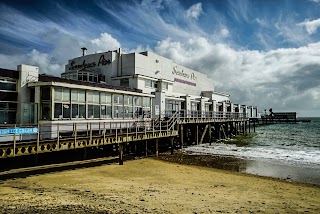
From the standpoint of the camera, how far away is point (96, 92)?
Answer: 18438 mm

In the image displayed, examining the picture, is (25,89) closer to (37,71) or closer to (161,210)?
(37,71)

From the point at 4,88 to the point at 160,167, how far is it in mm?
11147

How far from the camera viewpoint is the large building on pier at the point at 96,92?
15.4 m

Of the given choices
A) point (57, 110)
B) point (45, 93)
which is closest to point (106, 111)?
point (57, 110)

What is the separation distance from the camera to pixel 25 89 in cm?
1586

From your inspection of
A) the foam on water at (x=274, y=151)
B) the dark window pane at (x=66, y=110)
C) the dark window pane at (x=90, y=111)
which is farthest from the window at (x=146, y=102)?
the dark window pane at (x=66, y=110)

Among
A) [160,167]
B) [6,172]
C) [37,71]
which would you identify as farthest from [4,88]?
[160,167]

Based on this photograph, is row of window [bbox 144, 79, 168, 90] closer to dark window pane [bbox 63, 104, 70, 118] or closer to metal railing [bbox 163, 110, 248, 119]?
metal railing [bbox 163, 110, 248, 119]

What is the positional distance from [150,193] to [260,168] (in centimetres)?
1157

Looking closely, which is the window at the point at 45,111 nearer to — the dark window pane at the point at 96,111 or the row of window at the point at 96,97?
the row of window at the point at 96,97

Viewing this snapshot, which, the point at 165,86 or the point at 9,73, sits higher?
the point at 165,86

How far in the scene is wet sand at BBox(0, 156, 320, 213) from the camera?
8.51 metres

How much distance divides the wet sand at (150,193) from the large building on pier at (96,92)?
14.3 feet

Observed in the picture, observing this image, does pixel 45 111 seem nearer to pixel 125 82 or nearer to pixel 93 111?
pixel 93 111
